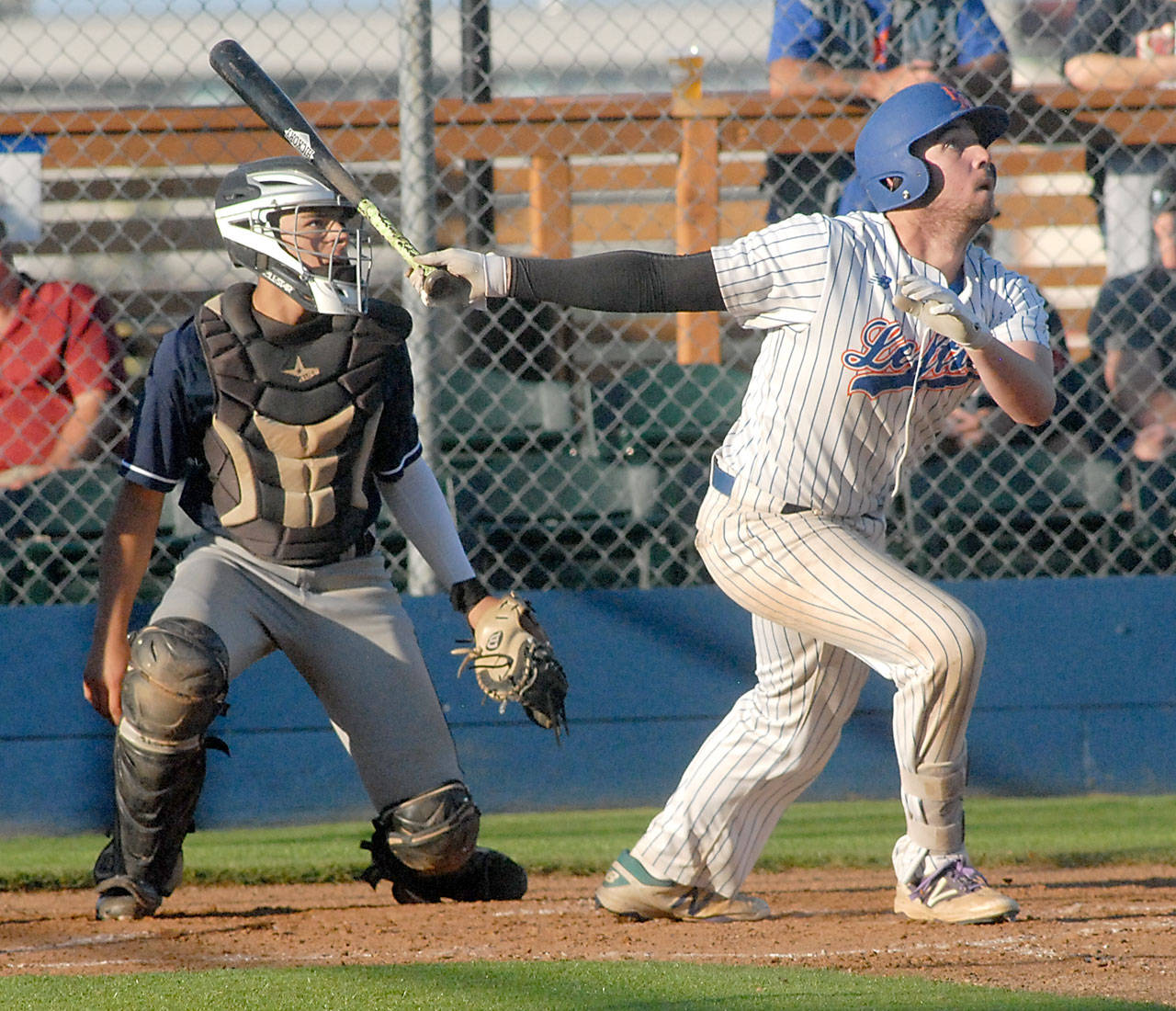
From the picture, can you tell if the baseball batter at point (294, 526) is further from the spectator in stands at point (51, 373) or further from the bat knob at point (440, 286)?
the spectator in stands at point (51, 373)

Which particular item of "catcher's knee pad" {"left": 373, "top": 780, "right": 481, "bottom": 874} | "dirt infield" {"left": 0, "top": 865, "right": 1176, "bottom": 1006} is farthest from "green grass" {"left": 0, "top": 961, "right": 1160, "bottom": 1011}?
"catcher's knee pad" {"left": 373, "top": 780, "right": 481, "bottom": 874}

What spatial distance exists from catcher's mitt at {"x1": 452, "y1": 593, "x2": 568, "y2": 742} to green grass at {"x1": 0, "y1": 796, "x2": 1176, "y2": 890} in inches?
39.0

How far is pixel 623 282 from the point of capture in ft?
9.66

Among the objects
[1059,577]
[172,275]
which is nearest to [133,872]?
[172,275]

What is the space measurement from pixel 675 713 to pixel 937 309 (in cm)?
261

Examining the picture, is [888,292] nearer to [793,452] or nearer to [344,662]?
[793,452]

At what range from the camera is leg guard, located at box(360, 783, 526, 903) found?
3594mm

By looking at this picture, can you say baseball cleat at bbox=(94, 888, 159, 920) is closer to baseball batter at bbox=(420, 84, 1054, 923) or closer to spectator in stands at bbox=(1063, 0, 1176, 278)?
baseball batter at bbox=(420, 84, 1054, 923)

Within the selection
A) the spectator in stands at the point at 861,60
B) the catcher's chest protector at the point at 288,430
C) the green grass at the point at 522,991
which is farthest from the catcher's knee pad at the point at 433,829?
the spectator in stands at the point at 861,60

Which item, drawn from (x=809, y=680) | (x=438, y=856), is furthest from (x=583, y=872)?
Result: (x=809, y=680)

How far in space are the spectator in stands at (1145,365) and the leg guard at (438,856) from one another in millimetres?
2763

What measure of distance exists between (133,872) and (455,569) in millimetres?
1007

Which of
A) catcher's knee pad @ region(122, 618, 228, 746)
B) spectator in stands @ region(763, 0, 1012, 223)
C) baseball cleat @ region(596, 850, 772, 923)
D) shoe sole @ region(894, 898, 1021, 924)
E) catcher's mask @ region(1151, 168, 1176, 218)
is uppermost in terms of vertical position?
spectator in stands @ region(763, 0, 1012, 223)

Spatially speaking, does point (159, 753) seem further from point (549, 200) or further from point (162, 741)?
point (549, 200)
